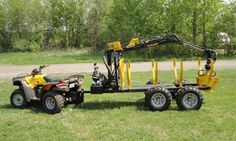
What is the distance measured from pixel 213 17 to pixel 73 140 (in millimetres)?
29227

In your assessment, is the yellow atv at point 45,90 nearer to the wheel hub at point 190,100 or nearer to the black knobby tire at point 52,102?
the black knobby tire at point 52,102

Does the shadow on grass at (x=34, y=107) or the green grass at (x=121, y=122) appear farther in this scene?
the shadow on grass at (x=34, y=107)

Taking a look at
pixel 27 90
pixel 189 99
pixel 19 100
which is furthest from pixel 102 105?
pixel 189 99

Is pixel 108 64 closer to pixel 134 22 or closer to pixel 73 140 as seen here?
pixel 73 140

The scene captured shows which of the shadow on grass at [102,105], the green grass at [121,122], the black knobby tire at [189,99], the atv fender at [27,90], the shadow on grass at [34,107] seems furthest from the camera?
the atv fender at [27,90]

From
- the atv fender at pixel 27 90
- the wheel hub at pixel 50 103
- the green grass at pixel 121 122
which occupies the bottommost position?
the green grass at pixel 121 122

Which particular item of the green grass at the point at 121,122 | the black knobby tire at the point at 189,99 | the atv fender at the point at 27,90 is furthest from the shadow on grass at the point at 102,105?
the black knobby tire at the point at 189,99

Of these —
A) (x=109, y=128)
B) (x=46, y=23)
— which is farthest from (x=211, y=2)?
(x=109, y=128)

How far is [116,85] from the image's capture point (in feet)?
37.9

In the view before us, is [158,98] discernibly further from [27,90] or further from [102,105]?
[27,90]

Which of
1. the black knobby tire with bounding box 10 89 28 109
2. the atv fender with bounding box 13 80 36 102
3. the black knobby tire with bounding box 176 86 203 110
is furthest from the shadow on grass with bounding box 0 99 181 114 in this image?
the black knobby tire with bounding box 176 86 203 110

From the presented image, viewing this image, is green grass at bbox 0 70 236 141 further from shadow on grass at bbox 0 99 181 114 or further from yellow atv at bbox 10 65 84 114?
yellow atv at bbox 10 65 84 114

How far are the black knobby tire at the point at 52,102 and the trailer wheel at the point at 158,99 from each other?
2.35 m

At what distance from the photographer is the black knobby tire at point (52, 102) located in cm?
1105
